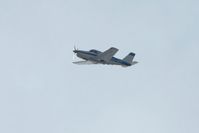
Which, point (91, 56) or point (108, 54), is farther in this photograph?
point (91, 56)

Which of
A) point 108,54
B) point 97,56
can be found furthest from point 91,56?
point 108,54

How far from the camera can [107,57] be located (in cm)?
19238

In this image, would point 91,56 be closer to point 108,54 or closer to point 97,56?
point 97,56

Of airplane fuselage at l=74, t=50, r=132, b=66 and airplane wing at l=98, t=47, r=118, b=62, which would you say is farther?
airplane fuselage at l=74, t=50, r=132, b=66

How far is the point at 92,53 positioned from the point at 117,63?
25.8 feet

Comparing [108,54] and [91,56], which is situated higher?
[108,54]

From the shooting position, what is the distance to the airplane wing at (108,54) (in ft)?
623

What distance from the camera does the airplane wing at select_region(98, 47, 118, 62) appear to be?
190 metres

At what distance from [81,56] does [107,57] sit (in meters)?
6.71

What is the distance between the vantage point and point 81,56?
195m

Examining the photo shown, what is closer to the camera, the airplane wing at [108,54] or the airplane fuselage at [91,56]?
the airplane wing at [108,54]

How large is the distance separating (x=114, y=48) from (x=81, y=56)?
9.43m

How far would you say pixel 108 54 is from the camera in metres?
191

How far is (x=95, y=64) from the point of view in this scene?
196 meters
